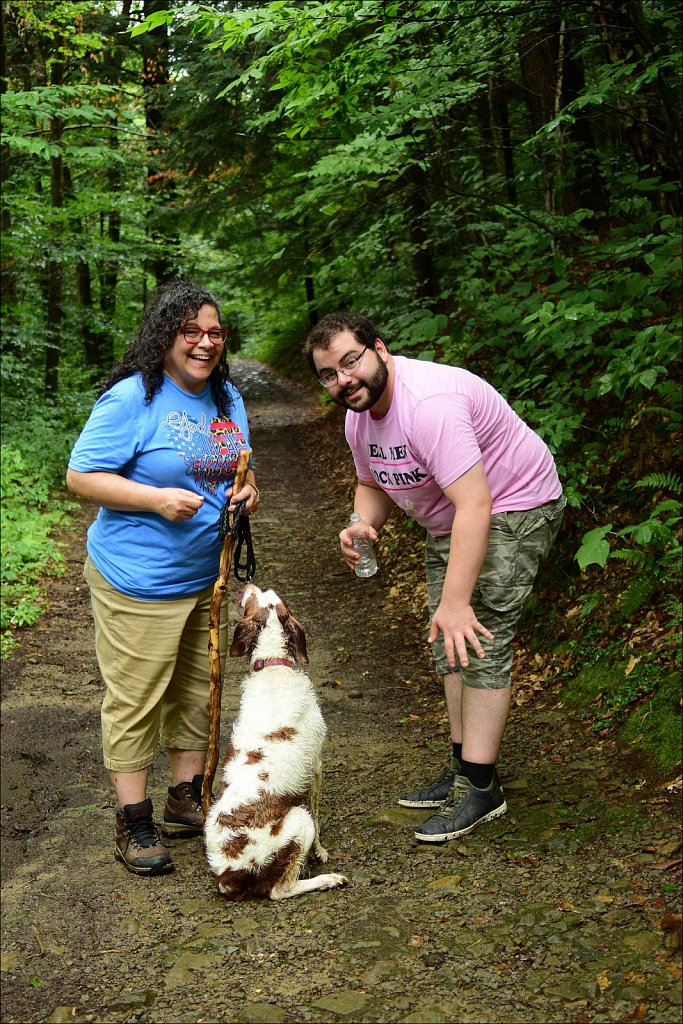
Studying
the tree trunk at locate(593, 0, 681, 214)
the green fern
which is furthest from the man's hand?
the tree trunk at locate(593, 0, 681, 214)

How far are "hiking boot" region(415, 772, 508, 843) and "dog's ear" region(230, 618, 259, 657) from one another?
1.22 metres

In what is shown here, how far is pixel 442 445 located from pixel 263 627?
1.19 metres

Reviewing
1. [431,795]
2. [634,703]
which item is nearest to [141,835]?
[431,795]

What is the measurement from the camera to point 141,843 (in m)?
4.17

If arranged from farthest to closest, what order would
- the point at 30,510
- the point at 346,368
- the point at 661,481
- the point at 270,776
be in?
1. the point at 30,510
2. the point at 661,481
3. the point at 270,776
4. the point at 346,368

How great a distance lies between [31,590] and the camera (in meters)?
8.66

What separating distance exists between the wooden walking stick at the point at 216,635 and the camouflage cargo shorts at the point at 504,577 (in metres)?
1.00

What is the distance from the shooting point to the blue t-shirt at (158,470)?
149 inches

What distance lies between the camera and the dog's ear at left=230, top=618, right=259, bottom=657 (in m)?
3.99

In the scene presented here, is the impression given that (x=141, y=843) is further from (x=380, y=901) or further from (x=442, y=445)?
(x=442, y=445)

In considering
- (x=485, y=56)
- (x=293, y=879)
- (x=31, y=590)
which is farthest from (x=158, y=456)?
(x=31, y=590)

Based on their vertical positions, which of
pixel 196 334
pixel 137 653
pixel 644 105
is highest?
pixel 644 105

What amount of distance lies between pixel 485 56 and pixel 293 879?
204 inches

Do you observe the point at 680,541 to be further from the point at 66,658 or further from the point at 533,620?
the point at 66,658
